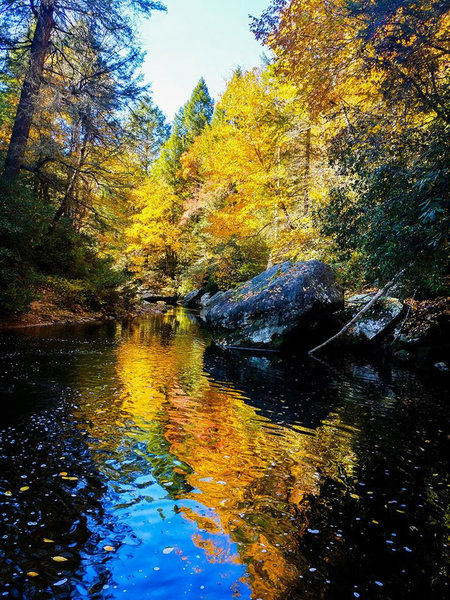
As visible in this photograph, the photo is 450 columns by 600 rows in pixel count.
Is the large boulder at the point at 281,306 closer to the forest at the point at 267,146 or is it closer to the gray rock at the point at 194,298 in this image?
the forest at the point at 267,146

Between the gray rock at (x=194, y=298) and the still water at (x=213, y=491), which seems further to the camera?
the gray rock at (x=194, y=298)

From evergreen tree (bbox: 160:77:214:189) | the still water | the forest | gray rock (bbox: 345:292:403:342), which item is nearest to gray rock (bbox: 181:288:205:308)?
the forest

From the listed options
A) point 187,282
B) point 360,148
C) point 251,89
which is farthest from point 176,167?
point 360,148

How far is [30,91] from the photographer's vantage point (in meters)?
12.9

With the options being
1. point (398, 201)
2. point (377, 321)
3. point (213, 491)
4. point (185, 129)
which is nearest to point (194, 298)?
point (377, 321)

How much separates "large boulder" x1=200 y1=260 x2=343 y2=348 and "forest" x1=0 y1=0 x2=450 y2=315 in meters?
1.04

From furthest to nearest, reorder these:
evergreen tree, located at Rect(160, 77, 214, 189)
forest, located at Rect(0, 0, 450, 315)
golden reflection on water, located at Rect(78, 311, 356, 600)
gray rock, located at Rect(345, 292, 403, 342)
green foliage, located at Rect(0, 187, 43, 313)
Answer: evergreen tree, located at Rect(160, 77, 214, 189), gray rock, located at Rect(345, 292, 403, 342), green foliage, located at Rect(0, 187, 43, 313), forest, located at Rect(0, 0, 450, 315), golden reflection on water, located at Rect(78, 311, 356, 600)

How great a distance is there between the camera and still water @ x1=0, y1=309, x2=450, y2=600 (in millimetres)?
2666

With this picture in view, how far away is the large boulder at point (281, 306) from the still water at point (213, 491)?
4968mm

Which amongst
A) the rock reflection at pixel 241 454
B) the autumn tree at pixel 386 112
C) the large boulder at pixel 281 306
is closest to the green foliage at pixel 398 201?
the autumn tree at pixel 386 112

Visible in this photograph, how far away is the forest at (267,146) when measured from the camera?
660cm

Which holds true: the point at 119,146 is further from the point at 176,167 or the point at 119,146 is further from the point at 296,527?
the point at 176,167

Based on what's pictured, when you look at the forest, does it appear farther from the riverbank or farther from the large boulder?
the large boulder

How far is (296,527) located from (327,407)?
413cm
